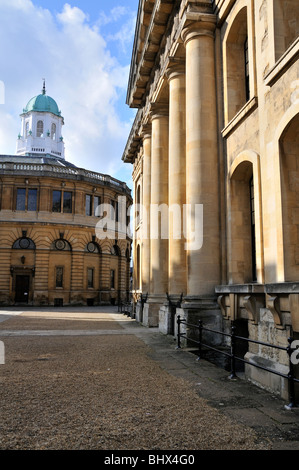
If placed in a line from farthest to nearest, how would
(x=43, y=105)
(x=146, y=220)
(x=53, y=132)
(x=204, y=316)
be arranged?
(x=53, y=132) < (x=43, y=105) < (x=146, y=220) < (x=204, y=316)

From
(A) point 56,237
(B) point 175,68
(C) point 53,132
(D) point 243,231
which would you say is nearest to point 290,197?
(D) point 243,231

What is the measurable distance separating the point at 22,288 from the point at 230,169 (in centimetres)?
3137

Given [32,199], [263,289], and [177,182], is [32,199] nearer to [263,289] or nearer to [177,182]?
[177,182]

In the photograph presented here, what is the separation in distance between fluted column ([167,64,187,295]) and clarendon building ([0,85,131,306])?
2609 centimetres

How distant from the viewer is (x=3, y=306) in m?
35.9

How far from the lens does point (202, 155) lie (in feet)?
36.1

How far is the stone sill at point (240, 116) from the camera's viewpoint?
8.66 meters

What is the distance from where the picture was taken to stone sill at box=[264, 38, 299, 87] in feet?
21.9

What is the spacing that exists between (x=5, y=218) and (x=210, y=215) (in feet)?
102

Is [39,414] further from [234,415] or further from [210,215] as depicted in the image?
[210,215]

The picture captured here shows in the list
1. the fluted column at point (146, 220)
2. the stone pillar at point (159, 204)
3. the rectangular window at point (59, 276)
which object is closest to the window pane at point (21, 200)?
the rectangular window at point (59, 276)

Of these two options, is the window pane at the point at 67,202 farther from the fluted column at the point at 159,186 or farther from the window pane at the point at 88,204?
the fluted column at the point at 159,186

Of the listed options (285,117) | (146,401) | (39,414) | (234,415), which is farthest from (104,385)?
(285,117)

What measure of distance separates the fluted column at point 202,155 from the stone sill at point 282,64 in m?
3.45
